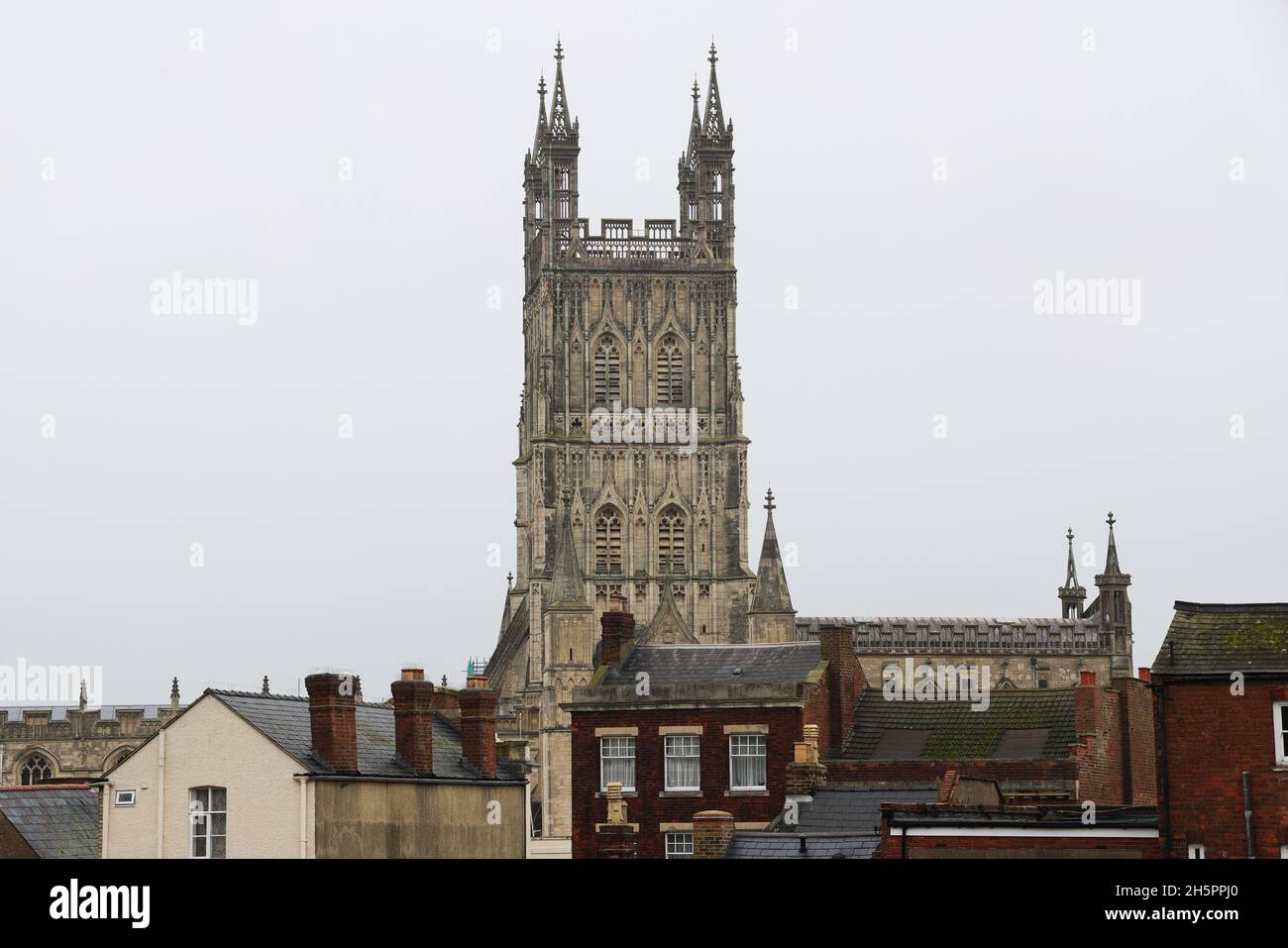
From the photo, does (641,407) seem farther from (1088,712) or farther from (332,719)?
(332,719)

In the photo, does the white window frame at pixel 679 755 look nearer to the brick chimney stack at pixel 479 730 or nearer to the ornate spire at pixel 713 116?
the brick chimney stack at pixel 479 730

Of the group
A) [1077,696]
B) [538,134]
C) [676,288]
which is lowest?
[1077,696]

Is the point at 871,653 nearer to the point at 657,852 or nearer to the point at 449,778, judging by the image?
the point at 657,852

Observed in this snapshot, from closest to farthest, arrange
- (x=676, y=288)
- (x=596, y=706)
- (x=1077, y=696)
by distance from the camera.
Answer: (x=1077, y=696) → (x=596, y=706) → (x=676, y=288)

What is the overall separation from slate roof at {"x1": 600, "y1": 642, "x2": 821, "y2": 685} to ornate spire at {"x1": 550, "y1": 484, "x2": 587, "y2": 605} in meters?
39.9

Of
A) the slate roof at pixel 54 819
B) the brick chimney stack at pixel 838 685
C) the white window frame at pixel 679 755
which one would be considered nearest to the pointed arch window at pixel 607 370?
the brick chimney stack at pixel 838 685

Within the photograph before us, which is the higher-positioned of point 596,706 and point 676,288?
point 676,288

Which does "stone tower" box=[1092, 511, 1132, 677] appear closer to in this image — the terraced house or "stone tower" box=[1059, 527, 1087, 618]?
"stone tower" box=[1059, 527, 1087, 618]

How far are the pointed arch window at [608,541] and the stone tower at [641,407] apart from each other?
64mm

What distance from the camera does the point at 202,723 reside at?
3438 centimetres

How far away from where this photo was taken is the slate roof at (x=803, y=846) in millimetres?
32750

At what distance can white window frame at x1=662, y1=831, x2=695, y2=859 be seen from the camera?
46344 mm
